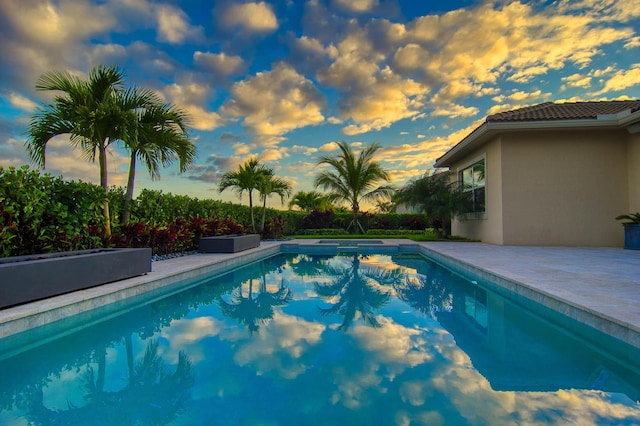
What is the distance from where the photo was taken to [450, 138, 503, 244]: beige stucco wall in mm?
11547

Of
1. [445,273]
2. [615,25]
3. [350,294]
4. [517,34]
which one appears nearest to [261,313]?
[350,294]

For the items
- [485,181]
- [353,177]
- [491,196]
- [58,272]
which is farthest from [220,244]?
[353,177]

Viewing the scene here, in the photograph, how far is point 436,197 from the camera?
13.6 meters

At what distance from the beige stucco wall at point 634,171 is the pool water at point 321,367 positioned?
29.2ft

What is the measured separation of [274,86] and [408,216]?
1283cm

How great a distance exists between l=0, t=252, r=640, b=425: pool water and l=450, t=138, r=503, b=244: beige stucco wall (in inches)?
290

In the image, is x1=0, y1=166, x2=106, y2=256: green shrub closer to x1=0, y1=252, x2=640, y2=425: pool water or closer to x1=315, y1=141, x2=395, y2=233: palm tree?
x1=0, y1=252, x2=640, y2=425: pool water

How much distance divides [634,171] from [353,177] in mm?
11250

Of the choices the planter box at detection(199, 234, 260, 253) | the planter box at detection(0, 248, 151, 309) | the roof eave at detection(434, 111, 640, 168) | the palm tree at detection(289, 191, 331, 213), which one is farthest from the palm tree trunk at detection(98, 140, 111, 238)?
the palm tree at detection(289, 191, 331, 213)

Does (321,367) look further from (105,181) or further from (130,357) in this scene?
(105,181)

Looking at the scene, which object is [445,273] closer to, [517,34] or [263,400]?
[263,400]

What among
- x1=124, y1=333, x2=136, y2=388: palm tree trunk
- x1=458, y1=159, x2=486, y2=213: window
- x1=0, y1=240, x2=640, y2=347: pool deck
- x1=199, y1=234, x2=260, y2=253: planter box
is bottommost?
x1=124, y1=333, x2=136, y2=388: palm tree trunk

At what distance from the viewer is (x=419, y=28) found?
10.9 m

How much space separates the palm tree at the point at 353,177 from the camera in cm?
1878
